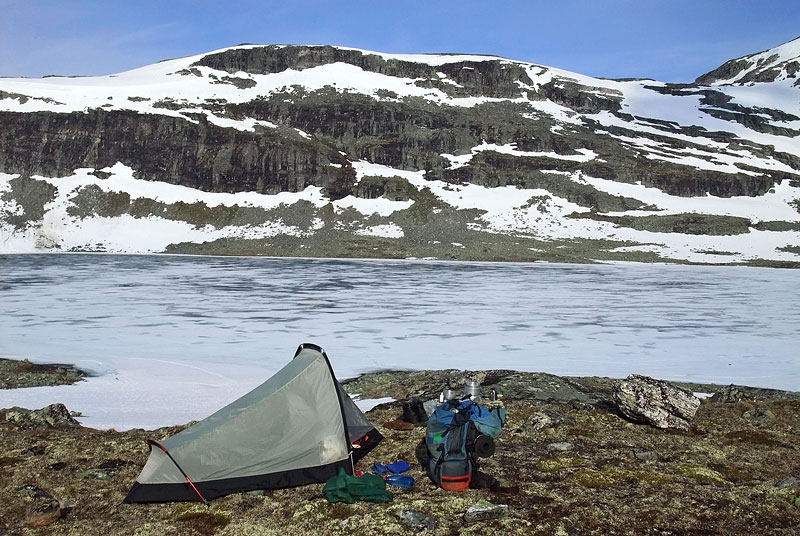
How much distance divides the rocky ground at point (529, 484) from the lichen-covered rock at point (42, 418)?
27mm

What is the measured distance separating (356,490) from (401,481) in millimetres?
797

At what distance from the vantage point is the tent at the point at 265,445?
7734 millimetres

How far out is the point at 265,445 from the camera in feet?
27.3

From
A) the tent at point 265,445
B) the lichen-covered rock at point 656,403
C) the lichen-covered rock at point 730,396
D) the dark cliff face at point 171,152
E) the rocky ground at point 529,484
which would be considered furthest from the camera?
the dark cliff face at point 171,152

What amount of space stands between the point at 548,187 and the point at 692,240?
28.1m

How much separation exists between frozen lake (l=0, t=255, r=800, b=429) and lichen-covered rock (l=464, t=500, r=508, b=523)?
7.26m

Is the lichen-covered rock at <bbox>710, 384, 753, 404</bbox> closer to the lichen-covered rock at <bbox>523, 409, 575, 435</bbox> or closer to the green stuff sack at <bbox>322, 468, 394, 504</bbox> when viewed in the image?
the lichen-covered rock at <bbox>523, 409, 575, 435</bbox>

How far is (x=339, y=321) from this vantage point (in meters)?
24.9

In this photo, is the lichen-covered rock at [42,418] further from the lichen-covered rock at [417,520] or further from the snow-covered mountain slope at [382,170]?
the snow-covered mountain slope at [382,170]

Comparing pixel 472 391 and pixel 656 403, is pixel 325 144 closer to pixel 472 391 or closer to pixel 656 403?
pixel 656 403

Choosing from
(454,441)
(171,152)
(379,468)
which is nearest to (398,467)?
(379,468)

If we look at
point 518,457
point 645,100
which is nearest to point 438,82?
point 645,100

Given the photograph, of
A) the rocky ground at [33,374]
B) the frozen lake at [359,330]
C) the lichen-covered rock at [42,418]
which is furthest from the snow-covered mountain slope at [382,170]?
the lichen-covered rock at [42,418]

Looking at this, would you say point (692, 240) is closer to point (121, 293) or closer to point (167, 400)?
point (121, 293)
